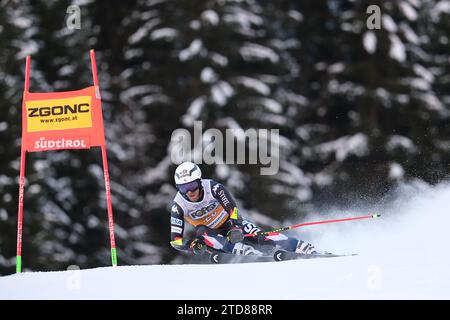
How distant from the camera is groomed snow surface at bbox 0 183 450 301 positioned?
11.5 metres

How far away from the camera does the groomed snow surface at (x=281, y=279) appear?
11.5 m

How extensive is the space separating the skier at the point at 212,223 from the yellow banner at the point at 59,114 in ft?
5.90

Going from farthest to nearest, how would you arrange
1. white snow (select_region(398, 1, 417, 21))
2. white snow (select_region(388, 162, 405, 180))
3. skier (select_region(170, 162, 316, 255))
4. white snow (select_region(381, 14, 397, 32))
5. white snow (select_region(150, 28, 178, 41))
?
white snow (select_region(150, 28, 178, 41)) → white snow (select_region(398, 1, 417, 21)) → white snow (select_region(381, 14, 397, 32)) → white snow (select_region(388, 162, 405, 180)) → skier (select_region(170, 162, 316, 255))

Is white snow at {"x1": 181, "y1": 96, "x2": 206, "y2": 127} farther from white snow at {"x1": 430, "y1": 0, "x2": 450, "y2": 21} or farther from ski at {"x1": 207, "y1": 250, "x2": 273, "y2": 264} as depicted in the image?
ski at {"x1": 207, "y1": 250, "x2": 273, "y2": 264}

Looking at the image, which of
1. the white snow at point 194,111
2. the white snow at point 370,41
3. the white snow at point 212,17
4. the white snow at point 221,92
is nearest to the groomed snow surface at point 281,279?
the white snow at point 221,92

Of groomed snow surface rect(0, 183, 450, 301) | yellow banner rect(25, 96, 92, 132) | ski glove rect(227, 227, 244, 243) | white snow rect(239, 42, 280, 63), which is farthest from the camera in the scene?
white snow rect(239, 42, 280, 63)

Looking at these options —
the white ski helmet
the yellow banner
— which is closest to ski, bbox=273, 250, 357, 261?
the white ski helmet

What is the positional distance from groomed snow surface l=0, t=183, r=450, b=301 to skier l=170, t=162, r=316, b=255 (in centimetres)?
53

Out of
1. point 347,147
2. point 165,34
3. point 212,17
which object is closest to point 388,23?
point 347,147

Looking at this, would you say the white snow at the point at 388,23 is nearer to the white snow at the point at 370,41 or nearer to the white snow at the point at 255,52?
the white snow at the point at 370,41

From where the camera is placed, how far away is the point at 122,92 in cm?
2955

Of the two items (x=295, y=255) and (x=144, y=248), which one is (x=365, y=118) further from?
(x=295, y=255)

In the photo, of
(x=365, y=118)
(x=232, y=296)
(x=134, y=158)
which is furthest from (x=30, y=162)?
(x=232, y=296)

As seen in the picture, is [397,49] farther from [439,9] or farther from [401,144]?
[401,144]
